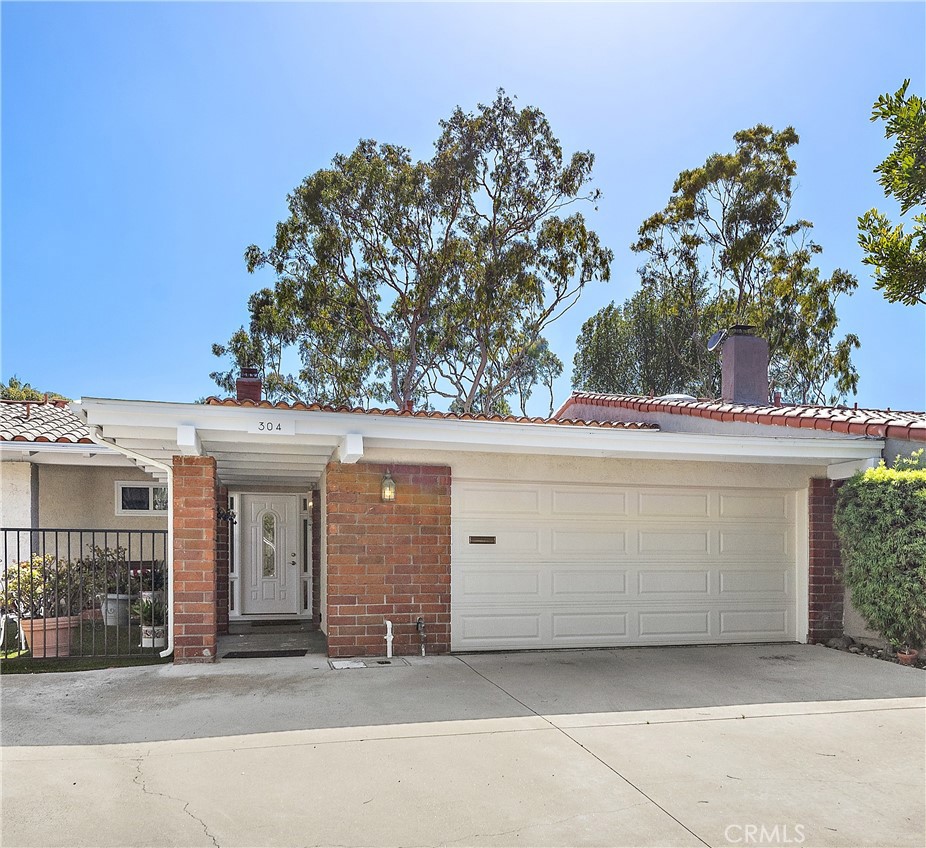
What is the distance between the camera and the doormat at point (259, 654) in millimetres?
8545

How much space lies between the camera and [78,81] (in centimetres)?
1284

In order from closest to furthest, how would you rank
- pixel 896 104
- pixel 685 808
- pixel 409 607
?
pixel 685 808
pixel 896 104
pixel 409 607

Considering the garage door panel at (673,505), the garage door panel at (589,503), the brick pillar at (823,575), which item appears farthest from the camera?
the brick pillar at (823,575)

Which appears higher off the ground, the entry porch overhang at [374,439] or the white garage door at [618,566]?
the entry porch overhang at [374,439]

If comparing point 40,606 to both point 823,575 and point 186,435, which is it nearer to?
point 186,435

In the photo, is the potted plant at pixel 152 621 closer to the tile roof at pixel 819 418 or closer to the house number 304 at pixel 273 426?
the house number 304 at pixel 273 426

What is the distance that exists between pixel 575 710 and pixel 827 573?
4976 millimetres

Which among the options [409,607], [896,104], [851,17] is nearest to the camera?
[896,104]

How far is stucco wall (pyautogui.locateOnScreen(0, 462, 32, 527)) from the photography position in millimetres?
11219

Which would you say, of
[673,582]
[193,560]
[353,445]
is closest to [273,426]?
[353,445]

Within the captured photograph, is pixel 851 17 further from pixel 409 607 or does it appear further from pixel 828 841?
pixel 828 841

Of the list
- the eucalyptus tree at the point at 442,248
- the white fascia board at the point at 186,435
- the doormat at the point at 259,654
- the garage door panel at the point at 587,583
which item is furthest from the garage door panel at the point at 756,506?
the eucalyptus tree at the point at 442,248

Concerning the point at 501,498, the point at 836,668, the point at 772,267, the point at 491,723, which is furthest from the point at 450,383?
the point at 491,723

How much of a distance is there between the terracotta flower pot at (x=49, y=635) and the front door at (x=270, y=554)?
4713 mm
